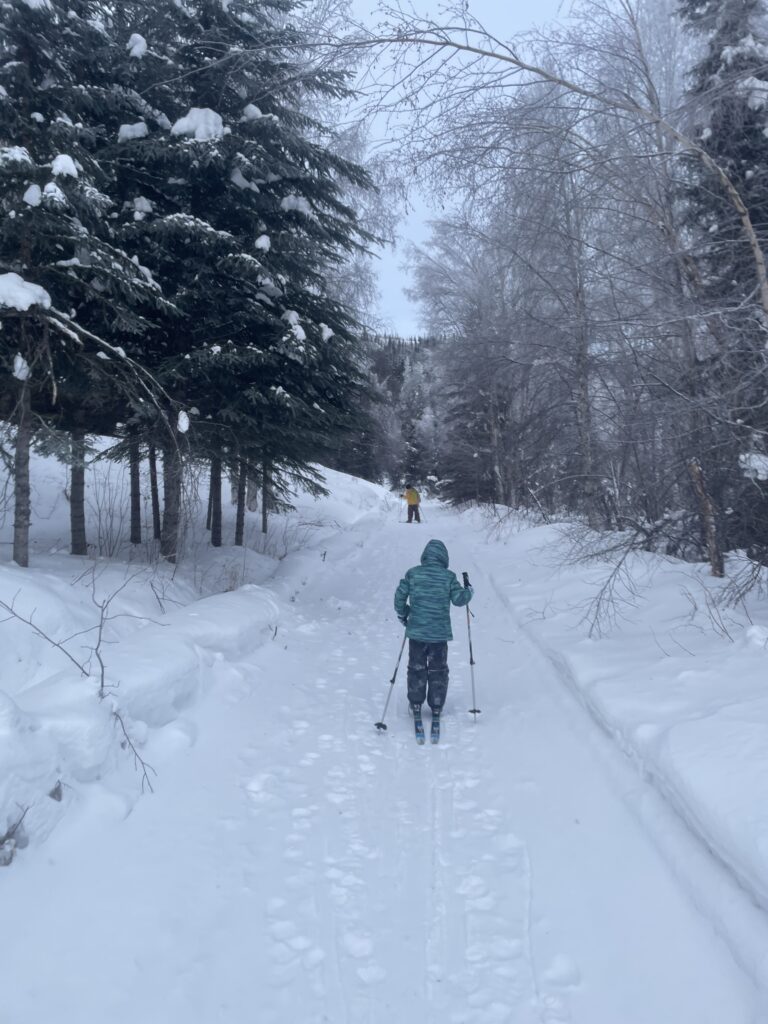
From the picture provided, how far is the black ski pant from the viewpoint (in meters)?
6.22

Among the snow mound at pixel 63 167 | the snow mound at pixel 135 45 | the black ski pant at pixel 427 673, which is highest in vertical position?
the snow mound at pixel 135 45

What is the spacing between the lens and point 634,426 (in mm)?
8031

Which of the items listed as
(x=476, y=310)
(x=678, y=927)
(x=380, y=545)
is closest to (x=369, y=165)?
(x=678, y=927)

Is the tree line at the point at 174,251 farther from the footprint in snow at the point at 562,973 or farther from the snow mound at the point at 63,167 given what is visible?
the footprint in snow at the point at 562,973

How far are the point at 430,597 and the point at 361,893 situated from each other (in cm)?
331

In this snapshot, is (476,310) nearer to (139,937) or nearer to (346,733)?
(346,733)

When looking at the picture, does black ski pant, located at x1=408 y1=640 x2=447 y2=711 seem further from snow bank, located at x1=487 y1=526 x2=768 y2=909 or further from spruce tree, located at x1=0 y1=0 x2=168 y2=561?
spruce tree, located at x1=0 y1=0 x2=168 y2=561

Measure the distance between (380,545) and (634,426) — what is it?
12.7 metres

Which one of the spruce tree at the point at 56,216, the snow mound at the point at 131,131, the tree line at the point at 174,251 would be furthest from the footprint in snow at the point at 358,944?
the snow mound at the point at 131,131

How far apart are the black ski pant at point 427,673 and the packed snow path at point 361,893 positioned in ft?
1.47

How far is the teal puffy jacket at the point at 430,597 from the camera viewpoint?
6.47 m

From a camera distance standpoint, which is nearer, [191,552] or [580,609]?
[580,609]

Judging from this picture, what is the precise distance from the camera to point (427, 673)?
637cm

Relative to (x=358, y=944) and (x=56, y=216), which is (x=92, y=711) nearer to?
(x=358, y=944)
